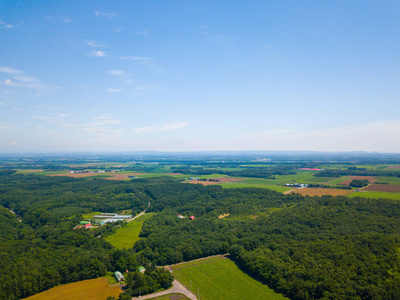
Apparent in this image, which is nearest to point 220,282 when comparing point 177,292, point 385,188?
point 177,292

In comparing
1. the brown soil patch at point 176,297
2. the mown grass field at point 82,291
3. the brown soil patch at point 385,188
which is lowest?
the mown grass field at point 82,291

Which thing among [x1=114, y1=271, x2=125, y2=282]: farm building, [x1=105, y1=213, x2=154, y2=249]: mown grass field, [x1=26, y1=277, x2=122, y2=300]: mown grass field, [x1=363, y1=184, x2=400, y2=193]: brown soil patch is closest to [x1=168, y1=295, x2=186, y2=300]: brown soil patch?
[x1=26, y1=277, x2=122, y2=300]: mown grass field

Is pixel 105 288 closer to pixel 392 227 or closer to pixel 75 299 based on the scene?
pixel 75 299

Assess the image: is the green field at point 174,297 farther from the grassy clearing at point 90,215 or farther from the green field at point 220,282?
the grassy clearing at point 90,215

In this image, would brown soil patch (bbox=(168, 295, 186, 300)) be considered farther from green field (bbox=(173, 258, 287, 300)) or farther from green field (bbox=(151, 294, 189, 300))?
green field (bbox=(173, 258, 287, 300))

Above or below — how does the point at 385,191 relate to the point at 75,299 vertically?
above

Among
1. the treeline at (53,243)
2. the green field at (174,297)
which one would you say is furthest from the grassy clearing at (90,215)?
the green field at (174,297)

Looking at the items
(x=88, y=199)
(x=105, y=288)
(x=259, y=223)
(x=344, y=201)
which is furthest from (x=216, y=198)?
(x=105, y=288)

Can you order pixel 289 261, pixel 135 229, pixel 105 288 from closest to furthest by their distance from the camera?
pixel 105 288 < pixel 289 261 < pixel 135 229
